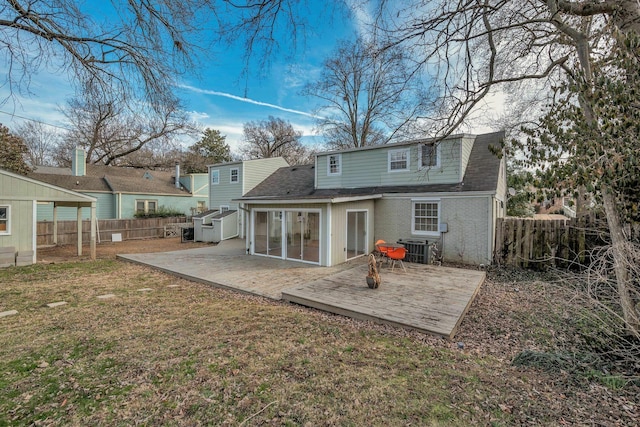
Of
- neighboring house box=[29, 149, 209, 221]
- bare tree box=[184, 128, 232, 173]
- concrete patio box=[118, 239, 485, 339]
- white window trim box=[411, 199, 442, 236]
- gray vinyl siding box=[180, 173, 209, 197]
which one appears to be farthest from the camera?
bare tree box=[184, 128, 232, 173]

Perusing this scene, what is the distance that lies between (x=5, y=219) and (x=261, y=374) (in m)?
12.5

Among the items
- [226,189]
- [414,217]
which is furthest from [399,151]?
[226,189]

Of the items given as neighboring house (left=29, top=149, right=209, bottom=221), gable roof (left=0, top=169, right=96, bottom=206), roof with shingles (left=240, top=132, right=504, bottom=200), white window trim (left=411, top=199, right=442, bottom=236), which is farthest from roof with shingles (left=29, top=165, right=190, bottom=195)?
white window trim (left=411, top=199, right=442, bottom=236)

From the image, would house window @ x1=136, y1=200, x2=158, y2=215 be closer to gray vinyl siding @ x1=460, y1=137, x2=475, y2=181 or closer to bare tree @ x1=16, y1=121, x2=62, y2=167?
bare tree @ x1=16, y1=121, x2=62, y2=167

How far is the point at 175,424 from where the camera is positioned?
8.63 feet

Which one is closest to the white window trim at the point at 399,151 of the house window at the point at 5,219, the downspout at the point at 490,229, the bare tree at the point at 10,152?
the downspout at the point at 490,229

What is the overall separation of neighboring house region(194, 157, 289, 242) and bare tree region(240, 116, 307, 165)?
13.2 meters

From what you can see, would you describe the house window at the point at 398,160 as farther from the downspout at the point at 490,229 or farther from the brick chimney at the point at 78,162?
the brick chimney at the point at 78,162

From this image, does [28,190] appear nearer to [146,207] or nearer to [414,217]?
[146,207]

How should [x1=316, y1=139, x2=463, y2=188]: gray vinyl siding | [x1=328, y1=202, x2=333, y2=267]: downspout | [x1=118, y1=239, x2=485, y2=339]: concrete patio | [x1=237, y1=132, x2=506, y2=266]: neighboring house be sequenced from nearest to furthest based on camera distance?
1. [x1=118, y1=239, x2=485, y2=339]: concrete patio
2. [x1=328, y1=202, x2=333, y2=267]: downspout
3. [x1=237, y1=132, x2=506, y2=266]: neighboring house
4. [x1=316, y1=139, x2=463, y2=188]: gray vinyl siding

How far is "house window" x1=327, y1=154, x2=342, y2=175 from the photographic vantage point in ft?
46.0

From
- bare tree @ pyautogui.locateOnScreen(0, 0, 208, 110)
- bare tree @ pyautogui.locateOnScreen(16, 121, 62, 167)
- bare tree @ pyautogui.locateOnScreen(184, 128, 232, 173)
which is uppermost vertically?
bare tree @ pyautogui.locateOnScreen(184, 128, 232, 173)

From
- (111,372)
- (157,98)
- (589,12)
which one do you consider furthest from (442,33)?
(111,372)

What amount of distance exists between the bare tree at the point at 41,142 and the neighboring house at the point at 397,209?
27827mm
